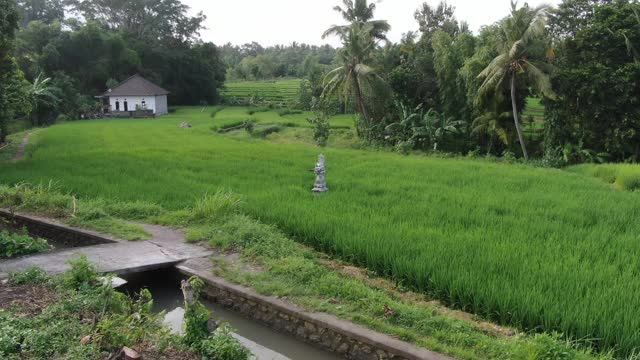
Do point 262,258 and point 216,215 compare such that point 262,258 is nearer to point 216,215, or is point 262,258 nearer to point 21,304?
point 216,215

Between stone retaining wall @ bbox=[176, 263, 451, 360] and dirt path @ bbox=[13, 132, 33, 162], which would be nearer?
stone retaining wall @ bbox=[176, 263, 451, 360]

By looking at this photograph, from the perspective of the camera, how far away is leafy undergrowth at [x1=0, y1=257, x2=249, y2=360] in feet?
13.6

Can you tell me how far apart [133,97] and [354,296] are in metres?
33.3

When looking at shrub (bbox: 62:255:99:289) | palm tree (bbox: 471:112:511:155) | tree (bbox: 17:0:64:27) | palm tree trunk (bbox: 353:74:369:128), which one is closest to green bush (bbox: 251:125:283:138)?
palm tree trunk (bbox: 353:74:369:128)

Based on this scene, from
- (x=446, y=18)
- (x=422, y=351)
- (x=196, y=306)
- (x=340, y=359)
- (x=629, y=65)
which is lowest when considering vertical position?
(x=340, y=359)

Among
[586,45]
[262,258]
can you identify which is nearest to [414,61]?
[586,45]

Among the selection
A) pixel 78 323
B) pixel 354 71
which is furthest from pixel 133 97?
pixel 78 323

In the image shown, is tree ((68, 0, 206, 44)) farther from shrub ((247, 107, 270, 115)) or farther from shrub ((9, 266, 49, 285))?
shrub ((9, 266, 49, 285))

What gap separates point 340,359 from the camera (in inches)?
194

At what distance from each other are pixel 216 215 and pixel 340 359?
13.8 ft

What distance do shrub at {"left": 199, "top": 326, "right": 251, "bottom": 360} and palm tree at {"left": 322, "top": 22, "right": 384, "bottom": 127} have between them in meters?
18.5

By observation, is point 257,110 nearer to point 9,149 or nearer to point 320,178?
point 9,149

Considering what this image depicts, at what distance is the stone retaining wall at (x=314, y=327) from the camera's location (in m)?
4.52

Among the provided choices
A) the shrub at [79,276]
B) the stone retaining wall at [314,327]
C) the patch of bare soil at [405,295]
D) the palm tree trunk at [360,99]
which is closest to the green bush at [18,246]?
the shrub at [79,276]
